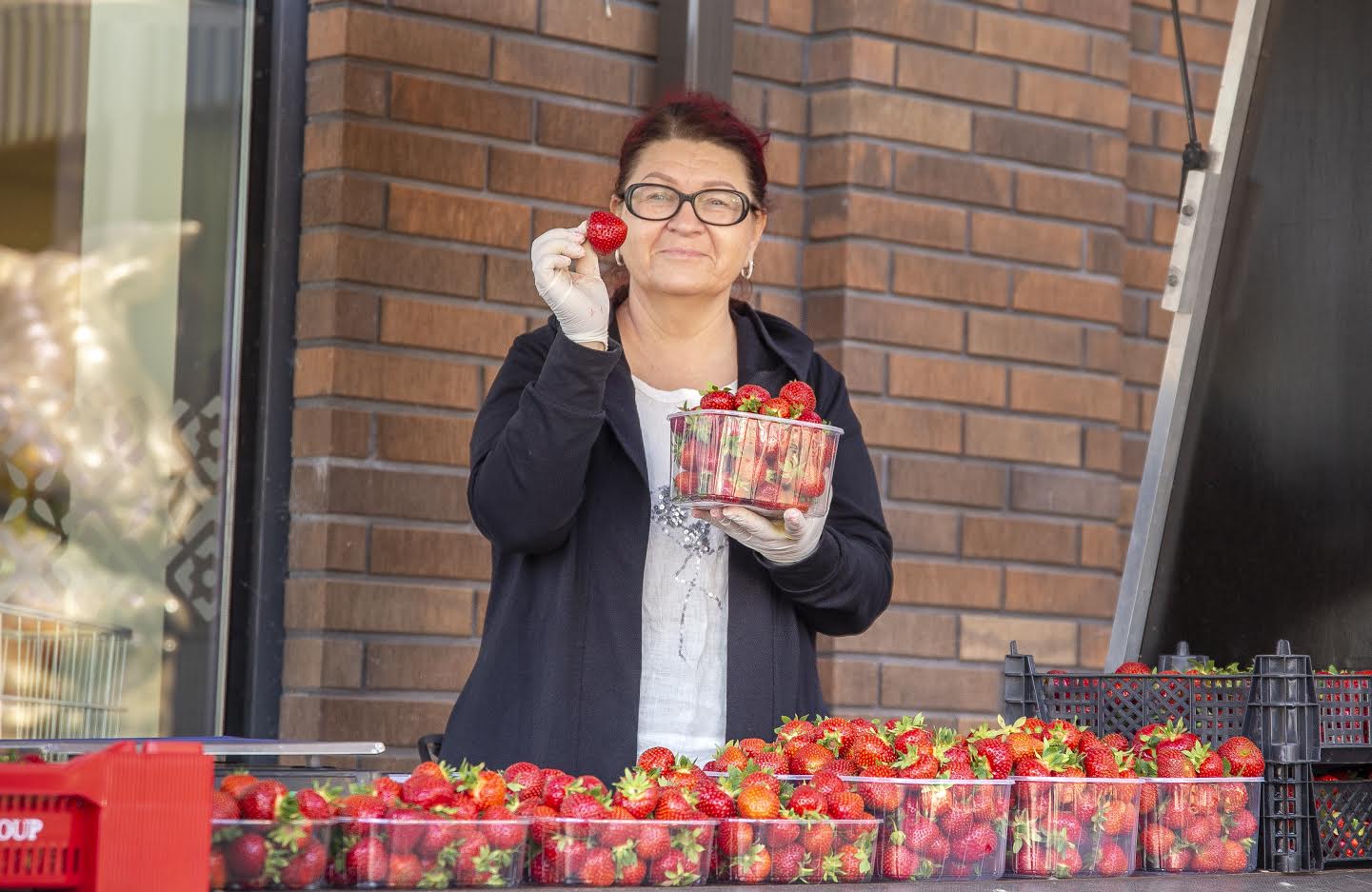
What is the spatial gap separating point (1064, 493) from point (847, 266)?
749 millimetres

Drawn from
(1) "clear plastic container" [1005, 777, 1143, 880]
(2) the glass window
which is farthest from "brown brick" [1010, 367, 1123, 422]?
(1) "clear plastic container" [1005, 777, 1143, 880]

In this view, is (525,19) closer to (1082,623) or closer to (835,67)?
(835,67)

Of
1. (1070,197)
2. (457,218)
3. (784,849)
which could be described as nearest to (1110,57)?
(1070,197)

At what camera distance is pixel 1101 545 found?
418 centimetres

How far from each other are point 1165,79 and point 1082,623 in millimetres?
1318

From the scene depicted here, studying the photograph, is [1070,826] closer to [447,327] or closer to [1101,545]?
[447,327]

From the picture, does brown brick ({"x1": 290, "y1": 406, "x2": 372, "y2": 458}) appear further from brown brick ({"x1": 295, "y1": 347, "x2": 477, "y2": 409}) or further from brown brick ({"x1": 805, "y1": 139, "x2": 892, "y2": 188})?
brown brick ({"x1": 805, "y1": 139, "x2": 892, "y2": 188})

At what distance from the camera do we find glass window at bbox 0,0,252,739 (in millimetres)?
3262

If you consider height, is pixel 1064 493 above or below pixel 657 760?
above

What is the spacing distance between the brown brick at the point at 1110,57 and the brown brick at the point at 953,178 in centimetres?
34

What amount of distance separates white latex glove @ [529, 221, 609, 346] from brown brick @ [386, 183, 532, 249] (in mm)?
1241

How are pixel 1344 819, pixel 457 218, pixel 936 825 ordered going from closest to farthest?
pixel 936 825 → pixel 1344 819 → pixel 457 218

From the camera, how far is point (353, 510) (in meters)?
3.37

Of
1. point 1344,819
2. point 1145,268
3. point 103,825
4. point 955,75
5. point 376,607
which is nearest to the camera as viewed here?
point 103,825
